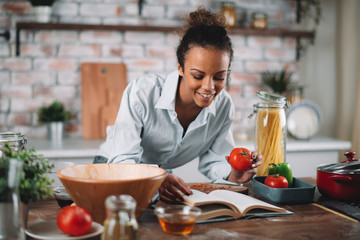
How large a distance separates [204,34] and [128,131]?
491 mm

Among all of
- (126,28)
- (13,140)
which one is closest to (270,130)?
(13,140)

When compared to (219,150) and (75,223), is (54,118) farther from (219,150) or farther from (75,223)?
(75,223)

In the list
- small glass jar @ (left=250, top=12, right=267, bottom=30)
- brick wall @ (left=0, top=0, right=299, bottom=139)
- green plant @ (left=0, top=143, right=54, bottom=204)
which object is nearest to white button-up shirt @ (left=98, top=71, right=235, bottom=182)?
green plant @ (left=0, top=143, right=54, bottom=204)

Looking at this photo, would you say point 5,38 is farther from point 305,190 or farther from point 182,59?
point 305,190

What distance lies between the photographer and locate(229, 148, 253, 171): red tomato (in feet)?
4.93

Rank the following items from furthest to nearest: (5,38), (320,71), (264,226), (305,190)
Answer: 1. (320,71)
2. (5,38)
3. (305,190)
4. (264,226)

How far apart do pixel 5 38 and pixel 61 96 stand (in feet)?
1.87

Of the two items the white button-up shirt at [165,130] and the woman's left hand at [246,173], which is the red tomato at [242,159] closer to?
the woman's left hand at [246,173]

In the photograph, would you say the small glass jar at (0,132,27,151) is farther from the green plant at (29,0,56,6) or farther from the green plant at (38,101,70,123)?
the green plant at (29,0,56,6)

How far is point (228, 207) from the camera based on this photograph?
3.98ft

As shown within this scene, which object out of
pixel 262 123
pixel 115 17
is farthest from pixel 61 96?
pixel 262 123

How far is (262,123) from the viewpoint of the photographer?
1648 mm

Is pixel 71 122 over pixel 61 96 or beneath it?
beneath

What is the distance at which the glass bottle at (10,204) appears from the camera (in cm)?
86
